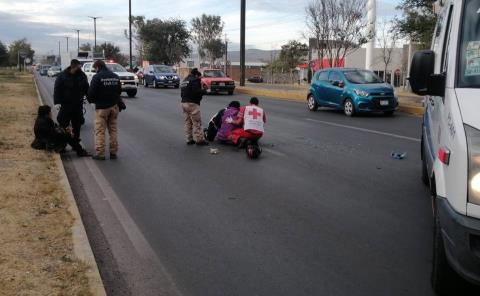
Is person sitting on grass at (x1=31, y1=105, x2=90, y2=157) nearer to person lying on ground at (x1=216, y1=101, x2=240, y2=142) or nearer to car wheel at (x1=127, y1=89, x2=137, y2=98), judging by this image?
person lying on ground at (x1=216, y1=101, x2=240, y2=142)

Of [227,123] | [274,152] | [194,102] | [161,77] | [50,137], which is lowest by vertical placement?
[274,152]

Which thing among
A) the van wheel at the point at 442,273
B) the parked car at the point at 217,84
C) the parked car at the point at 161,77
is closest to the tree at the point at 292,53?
the parked car at the point at 161,77

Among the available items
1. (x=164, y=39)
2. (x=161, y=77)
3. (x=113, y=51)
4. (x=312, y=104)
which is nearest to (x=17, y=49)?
(x=113, y=51)

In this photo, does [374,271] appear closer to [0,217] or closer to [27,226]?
[27,226]

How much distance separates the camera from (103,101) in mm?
9992

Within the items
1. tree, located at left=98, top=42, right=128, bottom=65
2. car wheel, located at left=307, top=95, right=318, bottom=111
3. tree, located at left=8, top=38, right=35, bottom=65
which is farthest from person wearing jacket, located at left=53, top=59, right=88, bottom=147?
tree, located at left=8, top=38, right=35, bottom=65

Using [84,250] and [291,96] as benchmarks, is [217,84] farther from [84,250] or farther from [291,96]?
[84,250]

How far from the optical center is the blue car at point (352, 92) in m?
18.0

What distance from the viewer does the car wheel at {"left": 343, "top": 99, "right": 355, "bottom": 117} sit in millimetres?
18312

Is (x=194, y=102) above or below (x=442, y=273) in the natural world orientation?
above

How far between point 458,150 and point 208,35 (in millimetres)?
69699

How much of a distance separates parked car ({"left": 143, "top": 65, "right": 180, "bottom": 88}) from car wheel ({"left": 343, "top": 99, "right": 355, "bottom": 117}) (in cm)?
2123

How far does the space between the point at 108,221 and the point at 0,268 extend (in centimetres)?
181

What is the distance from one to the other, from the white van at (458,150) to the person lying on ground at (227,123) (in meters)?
6.86
